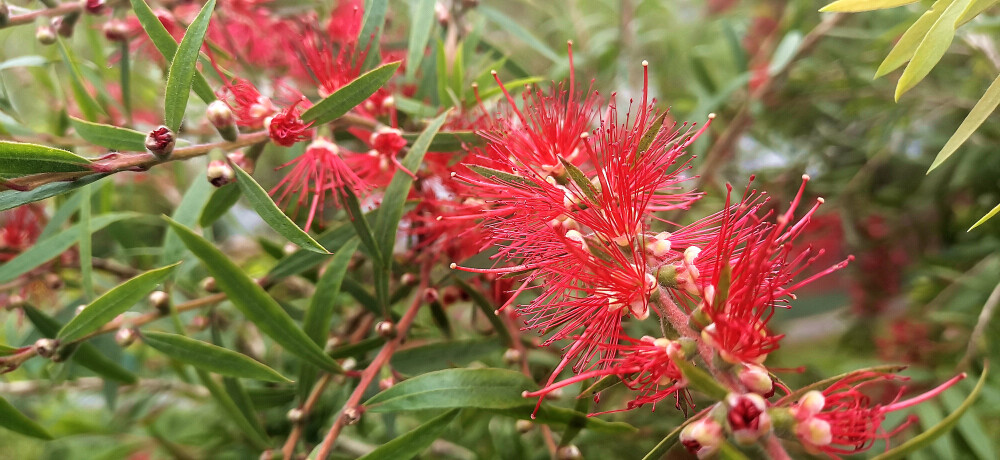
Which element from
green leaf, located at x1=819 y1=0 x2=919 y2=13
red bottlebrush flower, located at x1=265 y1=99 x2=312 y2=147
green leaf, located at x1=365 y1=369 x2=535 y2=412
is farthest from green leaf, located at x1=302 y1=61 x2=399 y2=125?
green leaf, located at x1=819 y1=0 x2=919 y2=13

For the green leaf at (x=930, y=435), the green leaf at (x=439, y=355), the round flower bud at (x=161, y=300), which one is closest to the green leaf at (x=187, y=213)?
the round flower bud at (x=161, y=300)

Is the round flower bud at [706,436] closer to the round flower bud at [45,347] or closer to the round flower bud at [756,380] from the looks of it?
the round flower bud at [756,380]

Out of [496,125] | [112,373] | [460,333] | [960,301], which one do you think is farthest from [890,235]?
[112,373]

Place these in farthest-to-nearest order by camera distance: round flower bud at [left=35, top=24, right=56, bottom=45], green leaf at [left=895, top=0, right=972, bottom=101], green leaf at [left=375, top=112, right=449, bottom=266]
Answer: round flower bud at [left=35, top=24, right=56, bottom=45], green leaf at [left=375, top=112, right=449, bottom=266], green leaf at [left=895, top=0, right=972, bottom=101]

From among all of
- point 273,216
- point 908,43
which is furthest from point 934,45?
point 273,216

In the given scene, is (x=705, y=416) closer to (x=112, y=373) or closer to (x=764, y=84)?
(x=112, y=373)

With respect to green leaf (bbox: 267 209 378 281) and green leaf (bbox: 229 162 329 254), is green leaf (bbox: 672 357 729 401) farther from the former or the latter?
green leaf (bbox: 267 209 378 281)

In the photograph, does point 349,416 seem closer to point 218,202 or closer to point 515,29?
point 218,202
